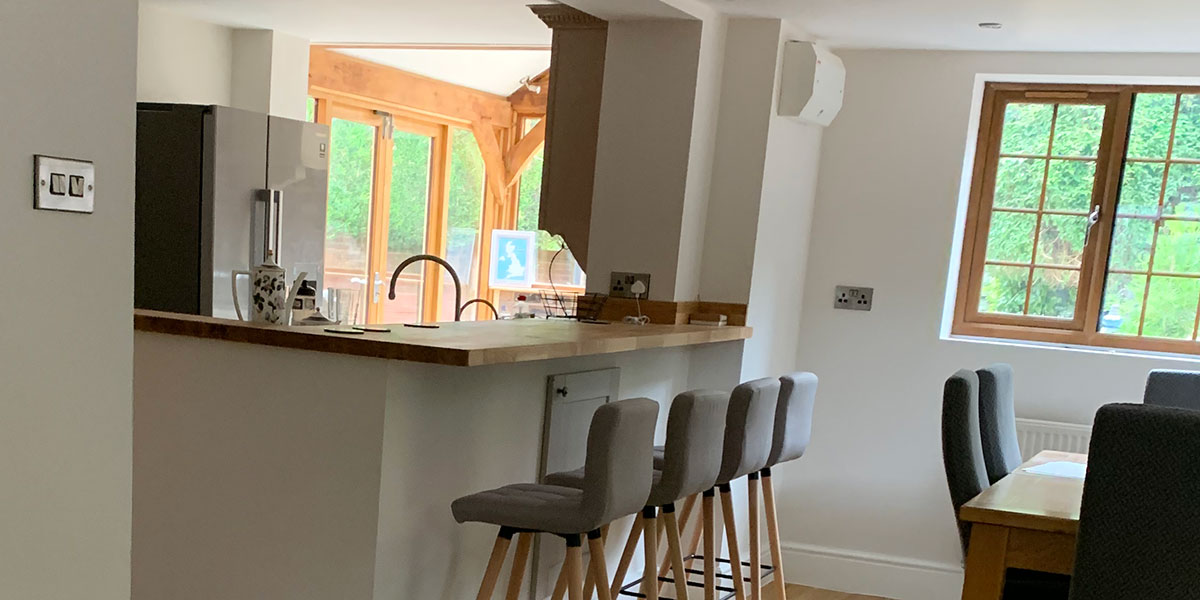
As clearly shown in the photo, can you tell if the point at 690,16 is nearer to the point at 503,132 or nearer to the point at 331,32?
the point at 331,32

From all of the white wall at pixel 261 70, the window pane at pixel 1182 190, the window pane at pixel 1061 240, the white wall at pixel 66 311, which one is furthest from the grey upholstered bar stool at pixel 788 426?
the white wall at pixel 261 70

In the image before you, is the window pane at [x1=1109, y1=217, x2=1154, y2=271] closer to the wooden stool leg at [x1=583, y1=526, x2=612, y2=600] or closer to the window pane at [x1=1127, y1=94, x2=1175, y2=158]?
the window pane at [x1=1127, y1=94, x2=1175, y2=158]

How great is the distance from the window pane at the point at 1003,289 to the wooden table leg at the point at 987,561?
243 centimetres

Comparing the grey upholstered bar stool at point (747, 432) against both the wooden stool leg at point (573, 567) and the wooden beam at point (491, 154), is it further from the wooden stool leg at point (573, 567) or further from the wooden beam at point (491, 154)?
the wooden beam at point (491, 154)

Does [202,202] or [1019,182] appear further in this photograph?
[1019,182]

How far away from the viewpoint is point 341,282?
642 cm

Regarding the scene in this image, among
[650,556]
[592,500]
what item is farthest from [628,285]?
[592,500]

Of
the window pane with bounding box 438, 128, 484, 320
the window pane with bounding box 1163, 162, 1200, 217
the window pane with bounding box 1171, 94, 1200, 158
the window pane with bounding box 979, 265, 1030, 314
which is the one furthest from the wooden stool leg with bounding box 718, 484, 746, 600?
the window pane with bounding box 438, 128, 484, 320

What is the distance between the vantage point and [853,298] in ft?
15.2

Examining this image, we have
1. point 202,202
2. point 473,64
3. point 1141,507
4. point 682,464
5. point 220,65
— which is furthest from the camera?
point 473,64

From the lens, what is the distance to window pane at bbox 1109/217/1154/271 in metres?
4.43

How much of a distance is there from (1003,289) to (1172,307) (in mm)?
656

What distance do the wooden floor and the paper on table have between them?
1447 millimetres

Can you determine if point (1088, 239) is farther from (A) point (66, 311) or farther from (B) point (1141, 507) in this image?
(A) point (66, 311)
